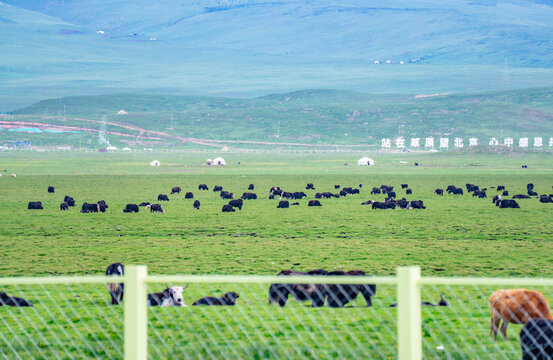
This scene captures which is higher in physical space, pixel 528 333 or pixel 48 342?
pixel 528 333

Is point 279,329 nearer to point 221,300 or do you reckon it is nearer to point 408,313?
point 221,300

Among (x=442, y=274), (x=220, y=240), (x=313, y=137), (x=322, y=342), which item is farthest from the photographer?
(x=313, y=137)

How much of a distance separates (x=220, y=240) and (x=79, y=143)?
147 meters

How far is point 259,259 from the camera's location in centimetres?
2283

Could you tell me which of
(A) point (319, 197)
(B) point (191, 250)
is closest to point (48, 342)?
(B) point (191, 250)

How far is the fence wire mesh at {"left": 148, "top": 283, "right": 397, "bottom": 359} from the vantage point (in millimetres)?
10133

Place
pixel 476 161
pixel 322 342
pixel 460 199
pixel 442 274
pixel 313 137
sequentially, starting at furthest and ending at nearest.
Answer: pixel 313 137 < pixel 476 161 < pixel 460 199 < pixel 442 274 < pixel 322 342

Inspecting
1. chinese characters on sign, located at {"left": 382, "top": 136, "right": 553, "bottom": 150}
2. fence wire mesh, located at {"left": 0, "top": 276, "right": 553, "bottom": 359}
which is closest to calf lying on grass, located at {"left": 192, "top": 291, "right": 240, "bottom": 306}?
fence wire mesh, located at {"left": 0, "top": 276, "right": 553, "bottom": 359}

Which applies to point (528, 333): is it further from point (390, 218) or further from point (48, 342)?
point (390, 218)

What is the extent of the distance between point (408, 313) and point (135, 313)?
7.53 ft

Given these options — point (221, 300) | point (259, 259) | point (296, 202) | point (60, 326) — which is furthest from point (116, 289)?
point (296, 202)

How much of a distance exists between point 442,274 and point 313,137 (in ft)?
546

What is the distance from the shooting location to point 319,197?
4853 cm

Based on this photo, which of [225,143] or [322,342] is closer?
[322,342]
